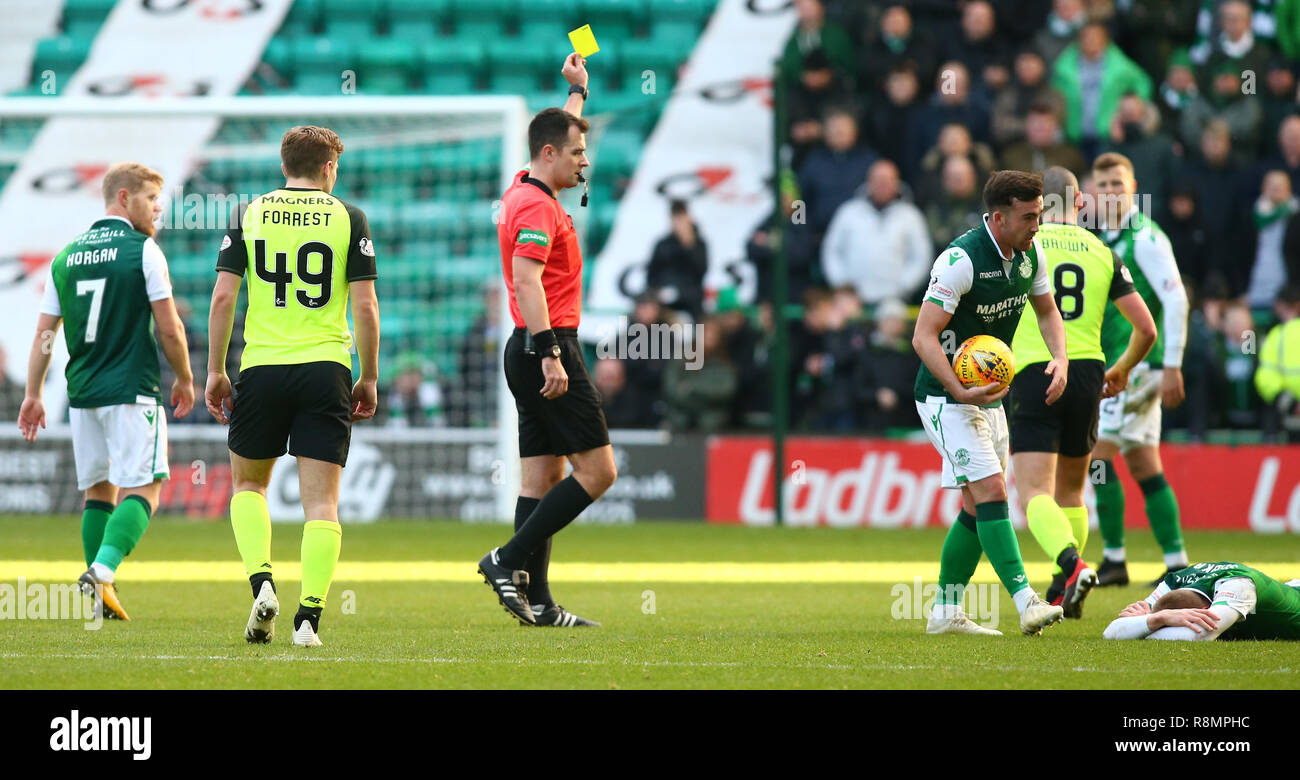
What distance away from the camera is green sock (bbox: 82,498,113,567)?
7805 millimetres

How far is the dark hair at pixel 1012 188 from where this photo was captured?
6.59 metres

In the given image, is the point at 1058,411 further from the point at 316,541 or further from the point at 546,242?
the point at 316,541

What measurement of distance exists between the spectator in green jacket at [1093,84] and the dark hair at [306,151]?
11203 millimetres

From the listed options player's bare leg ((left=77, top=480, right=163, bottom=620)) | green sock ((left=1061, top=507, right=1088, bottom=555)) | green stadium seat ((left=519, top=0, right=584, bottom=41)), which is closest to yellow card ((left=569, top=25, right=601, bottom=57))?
player's bare leg ((left=77, top=480, right=163, bottom=620))

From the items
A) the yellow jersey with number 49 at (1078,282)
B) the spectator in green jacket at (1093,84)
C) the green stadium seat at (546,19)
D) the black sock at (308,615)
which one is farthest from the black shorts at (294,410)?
the green stadium seat at (546,19)

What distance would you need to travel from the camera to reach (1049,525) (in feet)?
23.9

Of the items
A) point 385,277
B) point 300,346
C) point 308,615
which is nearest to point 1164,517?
point 308,615

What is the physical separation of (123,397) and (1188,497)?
9920 mm

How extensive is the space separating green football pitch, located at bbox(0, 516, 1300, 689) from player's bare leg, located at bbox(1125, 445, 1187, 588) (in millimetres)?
497

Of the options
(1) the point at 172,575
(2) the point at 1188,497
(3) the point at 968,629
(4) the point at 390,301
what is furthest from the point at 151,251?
(2) the point at 1188,497

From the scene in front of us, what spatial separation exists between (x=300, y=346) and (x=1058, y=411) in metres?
3.71

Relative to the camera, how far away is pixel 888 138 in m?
16.3

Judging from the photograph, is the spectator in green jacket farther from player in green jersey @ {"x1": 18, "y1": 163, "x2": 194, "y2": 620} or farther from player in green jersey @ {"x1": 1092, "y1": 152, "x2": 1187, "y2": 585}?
player in green jersey @ {"x1": 18, "y1": 163, "x2": 194, "y2": 620}
